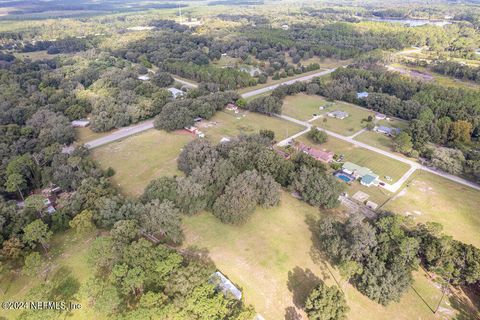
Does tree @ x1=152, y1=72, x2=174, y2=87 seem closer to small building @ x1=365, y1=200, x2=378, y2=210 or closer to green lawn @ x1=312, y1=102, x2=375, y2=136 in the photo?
green lawn @ x1=312, y1=102, x2=375, y2=136

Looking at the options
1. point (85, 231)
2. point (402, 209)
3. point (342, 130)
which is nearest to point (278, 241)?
point (402, 209)

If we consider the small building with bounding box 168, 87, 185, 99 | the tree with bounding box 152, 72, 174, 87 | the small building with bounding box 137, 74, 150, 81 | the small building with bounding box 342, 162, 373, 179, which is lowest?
the small building with bounding box 342, 162, 373, 179

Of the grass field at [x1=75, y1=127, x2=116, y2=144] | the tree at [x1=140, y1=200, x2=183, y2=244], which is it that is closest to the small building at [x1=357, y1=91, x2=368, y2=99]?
the tree at [x1=140, y1=200, x2=183, y2=244]

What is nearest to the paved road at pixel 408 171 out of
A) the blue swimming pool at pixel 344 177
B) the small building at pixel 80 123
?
the blue swimming pool at pixel 344 177

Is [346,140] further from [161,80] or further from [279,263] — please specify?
[161,80]

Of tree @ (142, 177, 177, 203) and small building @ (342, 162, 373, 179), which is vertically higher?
tree @ (142, 177, 177, 203)

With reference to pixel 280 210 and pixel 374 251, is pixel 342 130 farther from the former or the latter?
pixel 374 251
